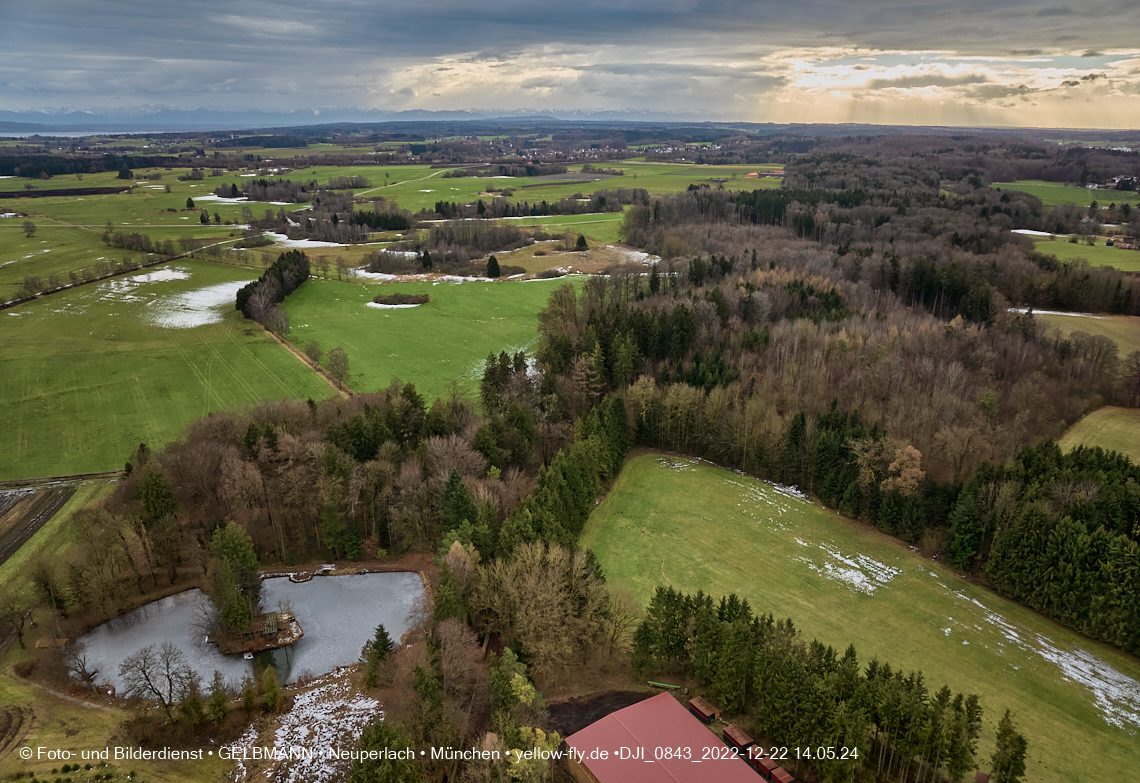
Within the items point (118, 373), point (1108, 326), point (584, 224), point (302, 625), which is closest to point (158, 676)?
point (302, 625)

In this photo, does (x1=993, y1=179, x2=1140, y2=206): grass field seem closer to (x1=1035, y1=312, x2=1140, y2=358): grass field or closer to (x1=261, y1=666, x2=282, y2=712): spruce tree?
(x1=1035, y1=312, x2=1140, y2=358): grass field

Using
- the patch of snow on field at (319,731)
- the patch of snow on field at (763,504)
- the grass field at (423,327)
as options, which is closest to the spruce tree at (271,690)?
the patch of snow on field at (319,731)

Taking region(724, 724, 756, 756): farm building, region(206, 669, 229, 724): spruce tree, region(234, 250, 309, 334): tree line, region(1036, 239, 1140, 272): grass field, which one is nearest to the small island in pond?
region(206, 669, 229, 724): spruce tree

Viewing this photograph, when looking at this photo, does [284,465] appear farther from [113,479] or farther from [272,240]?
[272,240]

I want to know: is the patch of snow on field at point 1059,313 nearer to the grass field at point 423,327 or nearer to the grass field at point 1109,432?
the grass field at point 1109,432

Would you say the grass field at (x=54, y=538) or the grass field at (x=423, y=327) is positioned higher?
the grass field at (x=423, y=327)

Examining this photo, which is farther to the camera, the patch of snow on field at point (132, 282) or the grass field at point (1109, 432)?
the patch of snow on field at point (132, 282)

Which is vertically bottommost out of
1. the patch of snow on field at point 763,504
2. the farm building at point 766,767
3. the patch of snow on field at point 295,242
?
the patch of snow on field at point 763,504
